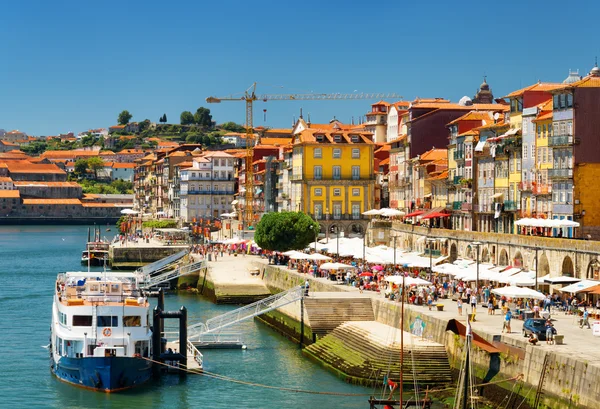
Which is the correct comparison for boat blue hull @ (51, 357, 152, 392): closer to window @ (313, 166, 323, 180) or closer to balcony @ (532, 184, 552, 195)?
balcony @ (532, 184, 552, 195)

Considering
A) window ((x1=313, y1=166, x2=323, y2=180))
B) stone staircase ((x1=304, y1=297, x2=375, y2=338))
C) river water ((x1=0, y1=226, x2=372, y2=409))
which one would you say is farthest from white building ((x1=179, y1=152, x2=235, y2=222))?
stone staircase ((x1=304, y1=297, x2=375, y2=338))

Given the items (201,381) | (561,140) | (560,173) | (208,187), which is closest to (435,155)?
(560,173)

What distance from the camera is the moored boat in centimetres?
4312

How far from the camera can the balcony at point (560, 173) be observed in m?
61.8

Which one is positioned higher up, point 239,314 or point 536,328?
point 536,328

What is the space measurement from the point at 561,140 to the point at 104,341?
28482 mm

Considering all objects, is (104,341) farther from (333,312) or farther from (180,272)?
(180,272)

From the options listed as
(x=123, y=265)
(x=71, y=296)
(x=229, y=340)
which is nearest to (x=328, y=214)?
(x=123, y=265)

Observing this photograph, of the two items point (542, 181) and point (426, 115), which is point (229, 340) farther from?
point (426, 115)

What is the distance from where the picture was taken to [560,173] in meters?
62.6

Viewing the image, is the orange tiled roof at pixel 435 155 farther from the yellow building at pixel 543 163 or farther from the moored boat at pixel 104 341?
the moored boat at pixel 104 341

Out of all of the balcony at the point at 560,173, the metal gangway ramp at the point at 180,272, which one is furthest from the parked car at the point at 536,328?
the metal gangway ramp at the point at 180,272

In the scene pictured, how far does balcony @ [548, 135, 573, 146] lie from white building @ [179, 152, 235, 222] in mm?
93433

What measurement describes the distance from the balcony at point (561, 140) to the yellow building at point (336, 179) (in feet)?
139
